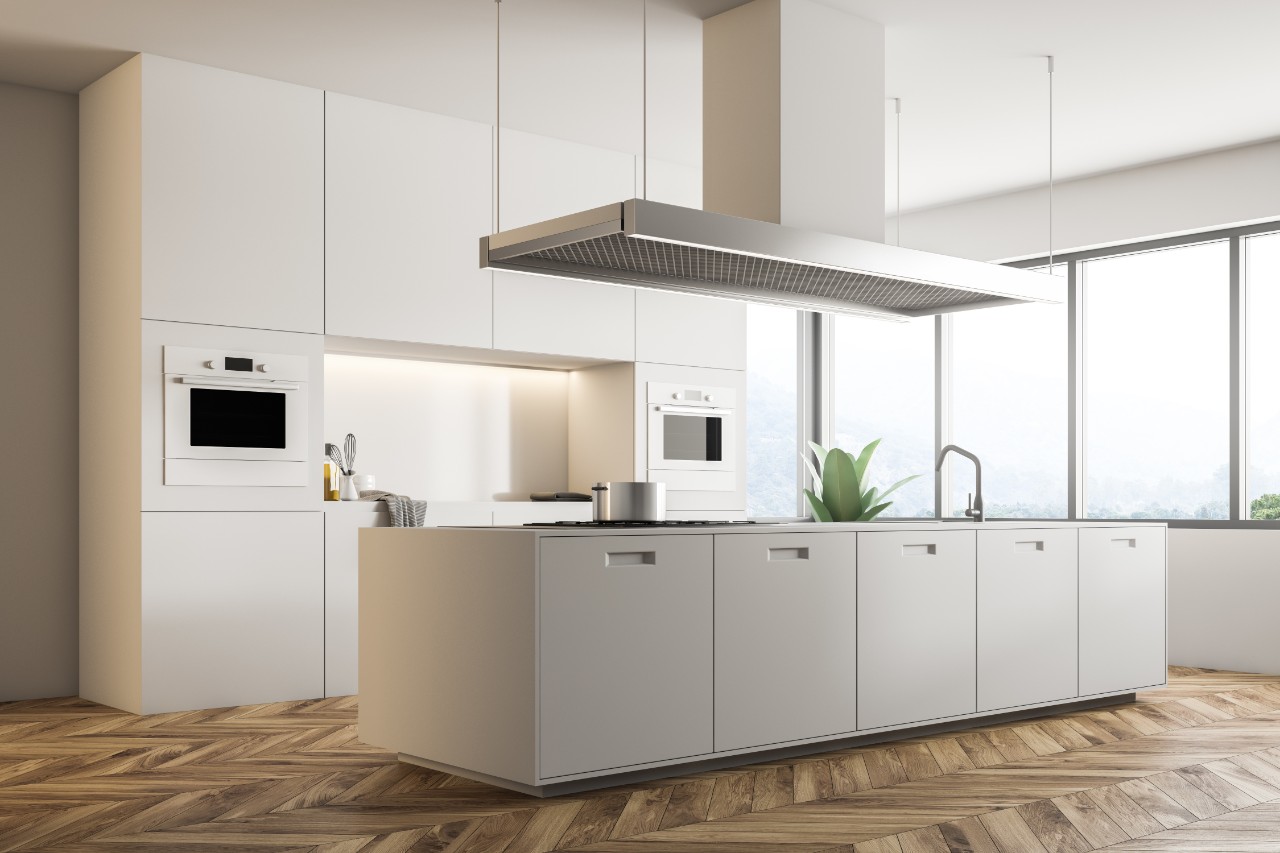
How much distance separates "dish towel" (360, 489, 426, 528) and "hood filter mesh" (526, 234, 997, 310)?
1.60 m

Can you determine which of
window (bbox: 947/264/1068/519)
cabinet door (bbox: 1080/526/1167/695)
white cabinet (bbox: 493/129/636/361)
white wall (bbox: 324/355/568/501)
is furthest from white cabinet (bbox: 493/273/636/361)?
cabinet door (bbox: 1080/526/1167/695)

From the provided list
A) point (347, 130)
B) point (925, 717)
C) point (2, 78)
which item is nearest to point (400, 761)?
point (925, 717)

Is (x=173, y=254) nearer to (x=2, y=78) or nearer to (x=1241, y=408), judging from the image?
(x=2, y=78)

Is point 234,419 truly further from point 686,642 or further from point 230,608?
point 686,642

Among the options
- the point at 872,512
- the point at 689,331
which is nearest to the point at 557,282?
the point at 689,331

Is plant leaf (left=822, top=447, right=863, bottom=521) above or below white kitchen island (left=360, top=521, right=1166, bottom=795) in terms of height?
above

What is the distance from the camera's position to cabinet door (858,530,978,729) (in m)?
4.05

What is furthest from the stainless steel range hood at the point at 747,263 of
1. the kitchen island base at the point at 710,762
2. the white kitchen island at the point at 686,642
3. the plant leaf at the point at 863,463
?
the kitchen island base at the point at 710,762

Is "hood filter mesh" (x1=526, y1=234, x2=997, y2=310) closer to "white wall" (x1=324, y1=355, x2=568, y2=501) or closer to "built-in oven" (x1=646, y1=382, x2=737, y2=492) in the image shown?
"built-in oven" (x1=646, y1=382, x2=737, y2=492)

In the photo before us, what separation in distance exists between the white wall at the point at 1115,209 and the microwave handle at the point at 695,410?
75.5 inches

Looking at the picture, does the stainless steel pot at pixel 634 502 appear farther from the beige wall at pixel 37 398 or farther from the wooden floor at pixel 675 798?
the beige wall at pixel 37 398

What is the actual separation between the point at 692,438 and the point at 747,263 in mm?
2356

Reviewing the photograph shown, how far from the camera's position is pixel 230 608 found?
16.3 feet

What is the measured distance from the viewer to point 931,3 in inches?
175
